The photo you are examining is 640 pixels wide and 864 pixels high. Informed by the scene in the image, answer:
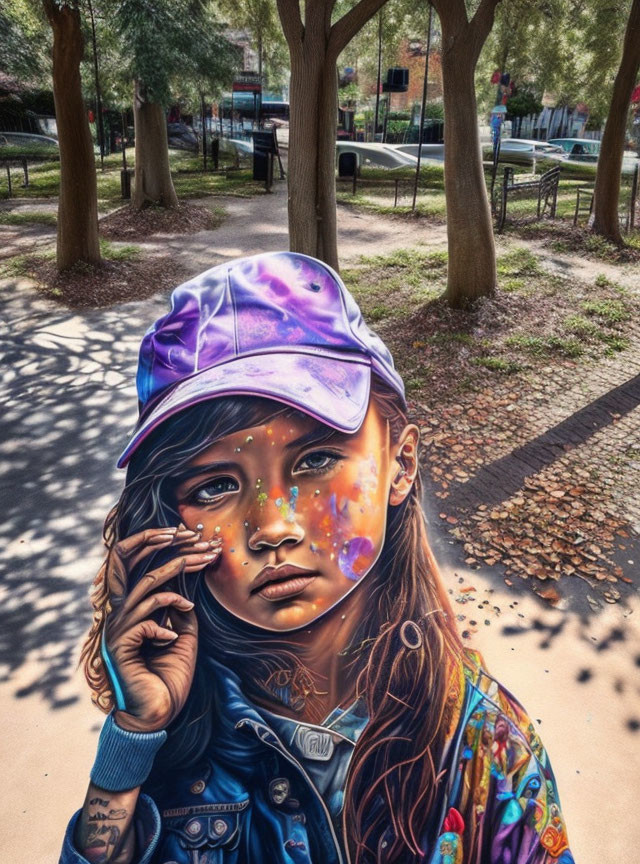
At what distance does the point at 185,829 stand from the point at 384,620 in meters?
1.32

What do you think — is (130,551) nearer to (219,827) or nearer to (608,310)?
(219,827)

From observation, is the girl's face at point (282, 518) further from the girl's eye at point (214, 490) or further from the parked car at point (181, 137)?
the parked car at point (181, 137)

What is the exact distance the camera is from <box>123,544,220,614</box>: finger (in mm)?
3311

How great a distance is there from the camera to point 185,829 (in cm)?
311

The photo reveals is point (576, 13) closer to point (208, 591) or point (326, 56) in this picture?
point (326, 56)

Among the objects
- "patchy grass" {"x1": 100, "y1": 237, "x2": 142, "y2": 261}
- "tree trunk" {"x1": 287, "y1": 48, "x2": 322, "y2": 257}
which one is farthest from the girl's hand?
"patchy grass" {"x1": 100, "y1": 237, "x2": 142, "y2": 261}

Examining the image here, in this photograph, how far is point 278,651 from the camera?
3334 mm

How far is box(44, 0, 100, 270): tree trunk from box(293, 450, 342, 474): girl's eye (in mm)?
10568

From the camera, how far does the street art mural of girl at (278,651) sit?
3.16 metres

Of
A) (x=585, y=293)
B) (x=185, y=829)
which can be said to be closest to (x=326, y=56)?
(x=585, y=293)

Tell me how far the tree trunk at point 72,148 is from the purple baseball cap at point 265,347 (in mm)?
9520

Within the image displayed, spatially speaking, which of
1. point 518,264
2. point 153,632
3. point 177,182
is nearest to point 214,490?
point 153,632

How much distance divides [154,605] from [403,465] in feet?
5.04

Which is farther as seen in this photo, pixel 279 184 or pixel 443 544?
pixel 279 184
